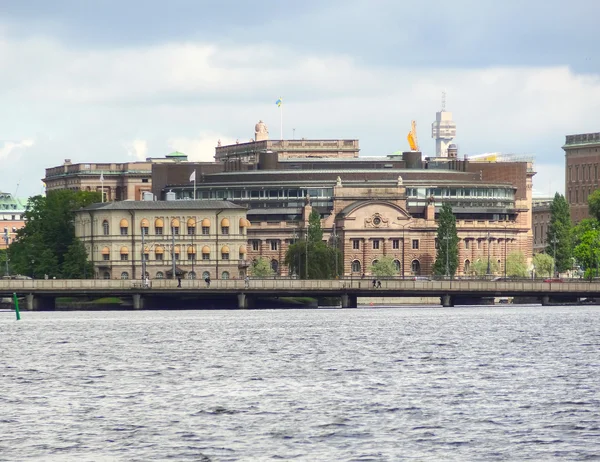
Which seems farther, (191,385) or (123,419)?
(191,385)

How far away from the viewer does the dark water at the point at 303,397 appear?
261 ft

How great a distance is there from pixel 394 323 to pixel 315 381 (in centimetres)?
7675

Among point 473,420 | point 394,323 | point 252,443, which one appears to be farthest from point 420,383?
point 394,323

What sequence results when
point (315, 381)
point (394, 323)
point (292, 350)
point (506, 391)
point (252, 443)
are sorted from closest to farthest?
point (252, 443), point (506, 391), point (315, 381), point (292, 350), point (394, 323)

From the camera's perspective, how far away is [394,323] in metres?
182

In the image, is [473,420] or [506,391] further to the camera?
[506,391]

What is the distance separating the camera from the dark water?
79438mm

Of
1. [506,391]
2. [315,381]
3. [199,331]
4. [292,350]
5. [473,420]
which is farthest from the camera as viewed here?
[199,331]

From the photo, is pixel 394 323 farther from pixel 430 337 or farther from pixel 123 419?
pixel 123 419

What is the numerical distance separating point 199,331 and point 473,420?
78860mm

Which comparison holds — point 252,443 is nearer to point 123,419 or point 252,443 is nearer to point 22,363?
point 123,419

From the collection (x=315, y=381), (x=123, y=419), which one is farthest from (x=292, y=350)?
(x=123, y=419)

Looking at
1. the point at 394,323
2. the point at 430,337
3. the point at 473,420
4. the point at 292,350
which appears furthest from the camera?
the point at 394,323

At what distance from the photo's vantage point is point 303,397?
97.1m
